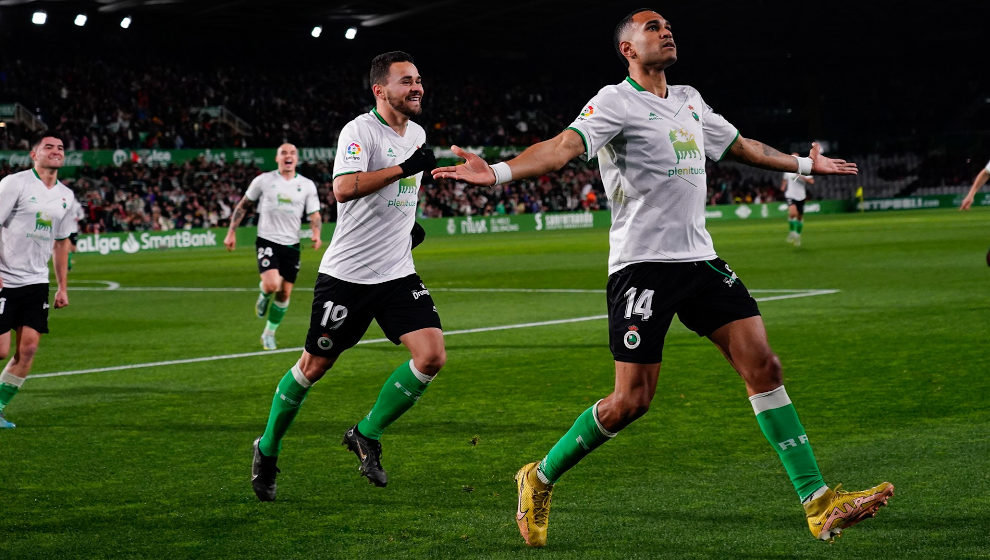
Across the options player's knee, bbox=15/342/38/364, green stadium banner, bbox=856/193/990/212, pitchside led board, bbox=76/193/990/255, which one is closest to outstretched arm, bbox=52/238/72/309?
player's knee, bbox=15/342/38/364

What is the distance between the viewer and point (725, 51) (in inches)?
2665

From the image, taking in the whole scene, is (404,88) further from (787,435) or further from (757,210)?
(757,210)

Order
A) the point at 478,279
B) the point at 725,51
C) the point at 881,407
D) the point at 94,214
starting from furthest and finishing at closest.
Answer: the point at 725,51 < the point at 94,214 < the point at 478,279 < the point at 881,407

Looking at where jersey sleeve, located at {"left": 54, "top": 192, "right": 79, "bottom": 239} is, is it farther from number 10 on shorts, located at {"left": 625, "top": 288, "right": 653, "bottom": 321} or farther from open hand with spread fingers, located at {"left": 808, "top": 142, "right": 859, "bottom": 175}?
open hand with spread fingers, located at {"left": 808, "top": 142, "right": 859, "bottom": 175}

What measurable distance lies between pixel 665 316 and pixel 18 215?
564 cm

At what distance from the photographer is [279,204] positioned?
14.4m

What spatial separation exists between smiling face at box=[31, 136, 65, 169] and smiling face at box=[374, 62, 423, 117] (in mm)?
3226

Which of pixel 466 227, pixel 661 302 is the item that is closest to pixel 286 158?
pixel 661 302

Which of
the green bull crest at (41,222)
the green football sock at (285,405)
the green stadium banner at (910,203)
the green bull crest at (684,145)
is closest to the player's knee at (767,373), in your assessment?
the green bull crest at (684,145)

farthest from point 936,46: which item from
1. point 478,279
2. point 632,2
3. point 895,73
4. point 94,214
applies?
point 478,279

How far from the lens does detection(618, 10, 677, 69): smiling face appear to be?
5.40 meters

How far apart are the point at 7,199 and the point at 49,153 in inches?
20.0

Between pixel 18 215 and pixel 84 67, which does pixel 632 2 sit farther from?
pixel 18 215

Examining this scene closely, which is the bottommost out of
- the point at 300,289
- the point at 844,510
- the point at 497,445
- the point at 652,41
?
the point at 300,289
